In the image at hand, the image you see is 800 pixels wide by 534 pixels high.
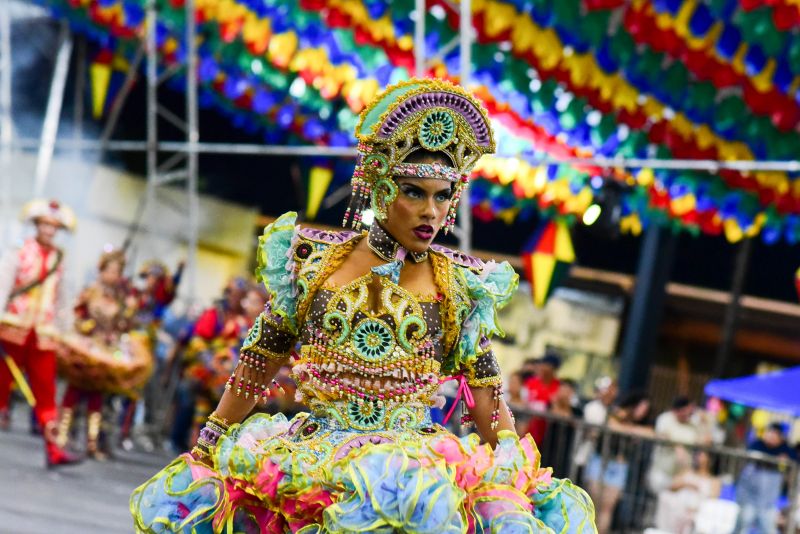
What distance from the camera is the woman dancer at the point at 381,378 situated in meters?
4.29

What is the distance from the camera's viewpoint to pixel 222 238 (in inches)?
996

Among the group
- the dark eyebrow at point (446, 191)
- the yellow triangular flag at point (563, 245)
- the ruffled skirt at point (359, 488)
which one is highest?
the yellow triangular flag at point (563, 245)

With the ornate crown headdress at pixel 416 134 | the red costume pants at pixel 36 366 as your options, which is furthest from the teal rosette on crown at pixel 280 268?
the red costume pants at pixel 36 366

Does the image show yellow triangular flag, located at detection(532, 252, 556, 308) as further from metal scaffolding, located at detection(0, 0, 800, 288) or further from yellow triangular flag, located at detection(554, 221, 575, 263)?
metal scaffolding, located at detection(0, 0, 800, 288)

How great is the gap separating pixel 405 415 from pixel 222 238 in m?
20.8

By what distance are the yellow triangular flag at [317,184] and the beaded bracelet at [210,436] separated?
15244 millimetres

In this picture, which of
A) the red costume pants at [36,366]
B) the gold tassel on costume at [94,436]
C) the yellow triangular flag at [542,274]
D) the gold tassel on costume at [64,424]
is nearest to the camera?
the red costume pants at [36,366]

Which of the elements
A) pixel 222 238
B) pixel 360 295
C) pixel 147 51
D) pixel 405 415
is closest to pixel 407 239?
pixel 360 295

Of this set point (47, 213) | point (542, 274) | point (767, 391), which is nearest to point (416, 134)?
point (767, 391)

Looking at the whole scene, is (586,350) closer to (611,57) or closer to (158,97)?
(158,97)

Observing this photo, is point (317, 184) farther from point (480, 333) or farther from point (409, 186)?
point (409, 186)

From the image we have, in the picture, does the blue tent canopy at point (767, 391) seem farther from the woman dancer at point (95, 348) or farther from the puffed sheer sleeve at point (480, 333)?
the puffed sheer sleeve at point (480, 333)

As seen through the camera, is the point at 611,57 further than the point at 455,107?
Yes

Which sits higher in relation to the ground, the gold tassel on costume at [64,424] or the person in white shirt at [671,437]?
the person in white shirt at [671,437]
